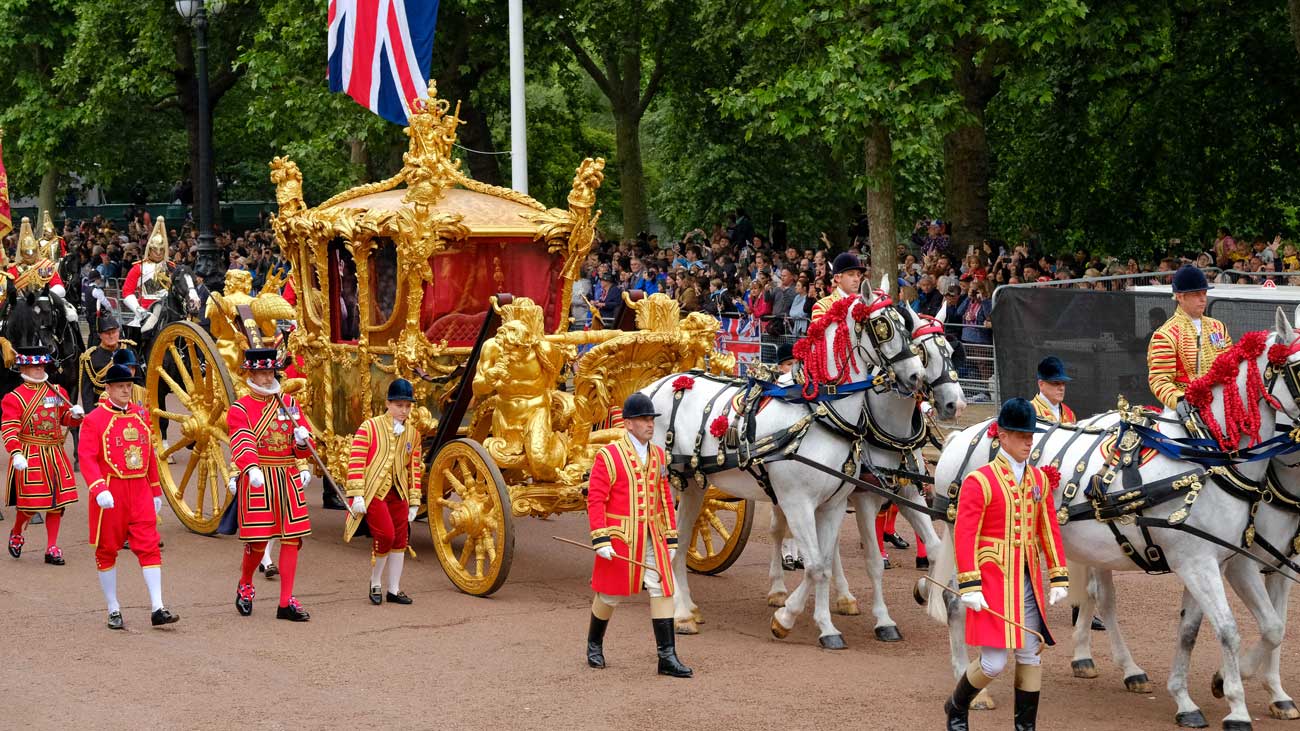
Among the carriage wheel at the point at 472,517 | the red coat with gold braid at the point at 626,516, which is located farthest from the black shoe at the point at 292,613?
the red coat with gold braid at the point at 626,516

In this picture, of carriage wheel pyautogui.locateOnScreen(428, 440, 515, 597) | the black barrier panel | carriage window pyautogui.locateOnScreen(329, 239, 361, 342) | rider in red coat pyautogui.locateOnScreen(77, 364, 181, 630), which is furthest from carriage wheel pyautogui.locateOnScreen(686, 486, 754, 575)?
the black barrier panel

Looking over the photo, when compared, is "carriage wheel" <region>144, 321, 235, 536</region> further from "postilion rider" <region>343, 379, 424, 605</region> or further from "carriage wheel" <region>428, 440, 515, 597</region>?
"postilion rider" <region>343, 379, 424, 605</region>

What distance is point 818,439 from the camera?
31.8ft

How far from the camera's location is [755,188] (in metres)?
28.7

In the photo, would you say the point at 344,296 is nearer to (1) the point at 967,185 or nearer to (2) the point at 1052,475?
(2) the point at 1052,475

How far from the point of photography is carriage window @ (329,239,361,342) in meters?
12.4

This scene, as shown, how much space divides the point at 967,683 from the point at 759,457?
8.91 ft

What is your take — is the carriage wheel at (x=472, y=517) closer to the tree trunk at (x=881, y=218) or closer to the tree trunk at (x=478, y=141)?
the tree trunk at (x=881, y=218)

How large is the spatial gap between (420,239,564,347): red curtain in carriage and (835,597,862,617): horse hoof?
3.36 meters

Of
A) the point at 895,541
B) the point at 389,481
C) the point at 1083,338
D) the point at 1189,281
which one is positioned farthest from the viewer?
the point at 1083,338

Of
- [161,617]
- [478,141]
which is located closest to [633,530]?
[161,617]

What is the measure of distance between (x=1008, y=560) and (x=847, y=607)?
3137 mm

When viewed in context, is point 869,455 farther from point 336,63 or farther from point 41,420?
point 336,63

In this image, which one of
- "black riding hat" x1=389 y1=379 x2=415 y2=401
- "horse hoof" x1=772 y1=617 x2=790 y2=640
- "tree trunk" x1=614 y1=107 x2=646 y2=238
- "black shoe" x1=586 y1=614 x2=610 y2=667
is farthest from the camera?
"tree trunk" x1=614 y1=107 x2=646 y2=238
